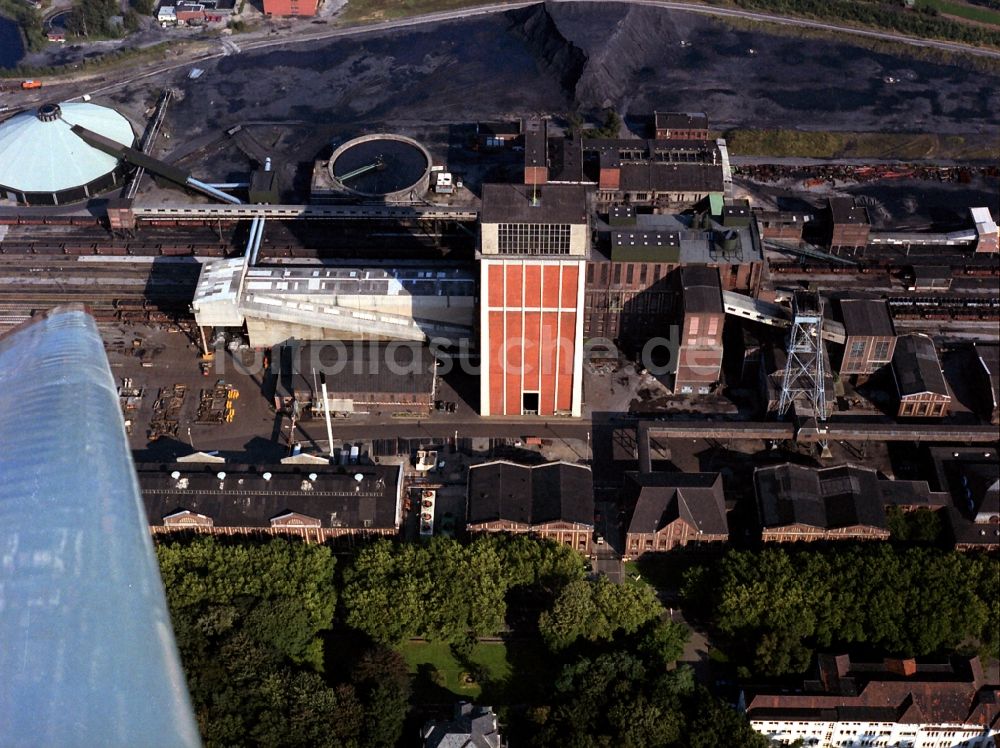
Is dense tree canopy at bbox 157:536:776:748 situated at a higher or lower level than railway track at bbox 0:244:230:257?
lower

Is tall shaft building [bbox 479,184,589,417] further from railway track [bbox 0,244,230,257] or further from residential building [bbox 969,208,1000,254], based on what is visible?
residential building [bbox 969,208,1000,254]

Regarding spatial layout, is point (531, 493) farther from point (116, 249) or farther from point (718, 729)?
point (116, 249)

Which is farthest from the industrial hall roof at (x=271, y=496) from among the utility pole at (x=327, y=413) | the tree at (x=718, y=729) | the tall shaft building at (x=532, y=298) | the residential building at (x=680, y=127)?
the residential building at (x=680, y=127)

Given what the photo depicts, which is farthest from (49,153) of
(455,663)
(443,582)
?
(455,663)

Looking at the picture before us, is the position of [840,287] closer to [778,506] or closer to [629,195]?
[629,195]

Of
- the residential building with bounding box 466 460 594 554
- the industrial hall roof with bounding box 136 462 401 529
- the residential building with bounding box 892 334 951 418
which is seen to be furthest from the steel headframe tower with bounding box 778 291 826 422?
the industrial hall roof with bounding box 136 462 401 529

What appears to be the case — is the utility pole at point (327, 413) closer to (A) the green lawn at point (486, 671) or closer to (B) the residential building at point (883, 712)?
(A) the green lawn at point (486, 671)
